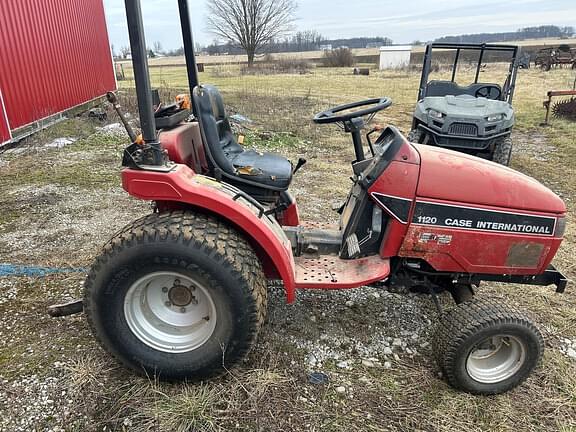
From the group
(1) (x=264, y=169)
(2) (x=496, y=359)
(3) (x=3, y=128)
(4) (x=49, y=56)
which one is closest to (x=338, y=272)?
(1) (x=264, y=169)

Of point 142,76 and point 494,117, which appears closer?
point 142,76

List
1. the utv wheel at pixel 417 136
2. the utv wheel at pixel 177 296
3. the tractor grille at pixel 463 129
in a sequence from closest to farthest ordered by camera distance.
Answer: the utv wheel at pixel 177 296, the tractor grille at pixel 463 129, the utv wheel at pixel 417 136

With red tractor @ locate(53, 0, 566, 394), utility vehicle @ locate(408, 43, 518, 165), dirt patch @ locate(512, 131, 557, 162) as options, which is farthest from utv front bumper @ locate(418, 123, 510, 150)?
red tractor @ locate(53, 0, 566, 394)

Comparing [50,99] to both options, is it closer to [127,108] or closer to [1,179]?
[127,108]

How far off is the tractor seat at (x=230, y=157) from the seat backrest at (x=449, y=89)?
437 cm

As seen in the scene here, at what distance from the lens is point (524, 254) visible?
7.18 feet

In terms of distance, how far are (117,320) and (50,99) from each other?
810 centimetres

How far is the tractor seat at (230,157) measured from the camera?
238 cm

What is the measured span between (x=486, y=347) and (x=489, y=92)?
17.2 ft

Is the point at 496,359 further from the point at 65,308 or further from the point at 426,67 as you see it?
the point at 426,67

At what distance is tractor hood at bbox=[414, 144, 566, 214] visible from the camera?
2.11 m

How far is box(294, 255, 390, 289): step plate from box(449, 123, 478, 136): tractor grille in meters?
3.68

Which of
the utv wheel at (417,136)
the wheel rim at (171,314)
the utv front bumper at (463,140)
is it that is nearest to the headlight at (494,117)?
the utv front bumper at (463,140)

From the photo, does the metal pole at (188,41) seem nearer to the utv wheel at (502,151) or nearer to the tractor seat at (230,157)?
the tractor seat at (230,157)
